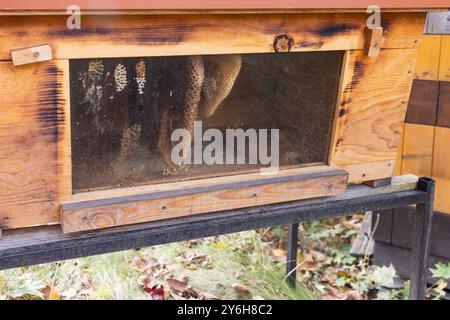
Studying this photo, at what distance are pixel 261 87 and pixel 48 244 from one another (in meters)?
0.82

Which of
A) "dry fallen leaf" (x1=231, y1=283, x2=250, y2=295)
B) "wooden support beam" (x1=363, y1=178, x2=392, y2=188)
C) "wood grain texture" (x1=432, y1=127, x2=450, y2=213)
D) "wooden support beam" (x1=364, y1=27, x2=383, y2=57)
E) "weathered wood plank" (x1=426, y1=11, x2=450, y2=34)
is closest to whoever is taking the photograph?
"wooden support beam" (x1=364, y1=27, x2=383, y2=57)

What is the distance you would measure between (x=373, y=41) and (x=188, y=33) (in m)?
0.63

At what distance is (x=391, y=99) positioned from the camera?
2.16m

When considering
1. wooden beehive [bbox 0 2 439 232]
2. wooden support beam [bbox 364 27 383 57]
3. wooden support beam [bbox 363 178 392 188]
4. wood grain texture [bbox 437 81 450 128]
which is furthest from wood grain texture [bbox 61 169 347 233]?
wood grain texture [bbox 437 81 450 128]

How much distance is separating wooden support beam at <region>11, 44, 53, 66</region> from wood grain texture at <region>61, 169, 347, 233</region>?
1.34 ft

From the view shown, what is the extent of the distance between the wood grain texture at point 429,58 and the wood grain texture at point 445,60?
0.02 metres

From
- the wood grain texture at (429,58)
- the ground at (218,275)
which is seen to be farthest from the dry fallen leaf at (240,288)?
the wood grain texture at (429,58)

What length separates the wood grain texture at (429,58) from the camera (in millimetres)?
2852

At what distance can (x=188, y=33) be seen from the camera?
1720 mm

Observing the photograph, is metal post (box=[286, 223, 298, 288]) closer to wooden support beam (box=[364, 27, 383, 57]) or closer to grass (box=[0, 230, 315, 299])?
grass (box=[0, 230, 315, 299])

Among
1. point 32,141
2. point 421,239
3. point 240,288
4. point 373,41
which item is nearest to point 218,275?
point 240,288

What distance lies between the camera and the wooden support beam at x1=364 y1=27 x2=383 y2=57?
1.98m

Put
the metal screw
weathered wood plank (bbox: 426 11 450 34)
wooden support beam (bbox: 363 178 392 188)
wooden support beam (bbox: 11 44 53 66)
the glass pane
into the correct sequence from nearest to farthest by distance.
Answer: wooden support beam (bbox: 11 44 53 66) < the glass pane < the metal screw < wooden support beam (bbox: 363 178 392 188) < weathered wood plank (bbox: 426 11 450 34)

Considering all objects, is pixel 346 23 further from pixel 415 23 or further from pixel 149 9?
pixel 149 9
